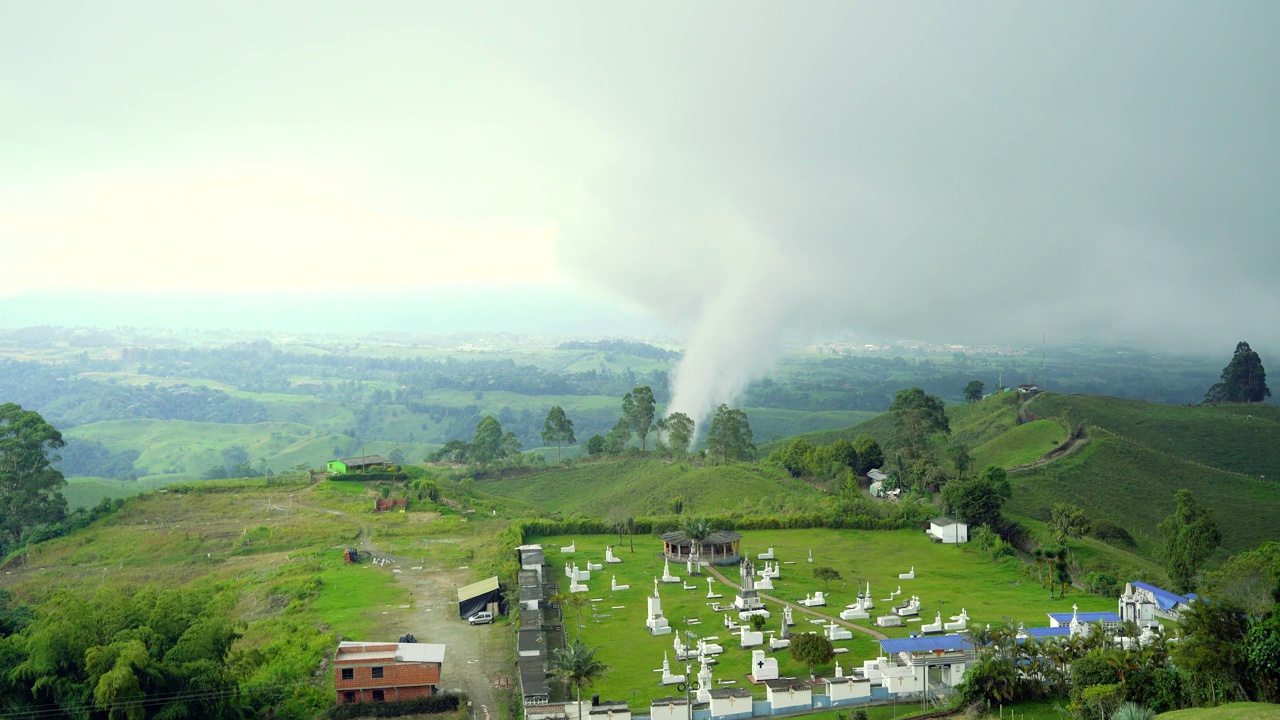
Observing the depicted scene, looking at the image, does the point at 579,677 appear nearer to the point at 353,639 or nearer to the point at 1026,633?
the point at 353,639

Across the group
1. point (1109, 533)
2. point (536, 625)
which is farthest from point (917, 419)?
point (536, 625)

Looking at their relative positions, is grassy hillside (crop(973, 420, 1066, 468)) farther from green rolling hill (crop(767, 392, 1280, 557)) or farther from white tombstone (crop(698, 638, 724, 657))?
white tombstone (crop(698, 638, 724, 657))

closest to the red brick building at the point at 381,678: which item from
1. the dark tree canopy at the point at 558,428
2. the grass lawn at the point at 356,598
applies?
the grass lawn at the point at 356,598

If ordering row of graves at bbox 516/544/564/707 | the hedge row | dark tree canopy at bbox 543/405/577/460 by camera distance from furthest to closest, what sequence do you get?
dark tree canopy at bbox 543/405/577/460 → the hedge row → row of graves at bbox 516/544/564/707

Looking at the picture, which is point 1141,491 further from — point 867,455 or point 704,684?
point 704,684

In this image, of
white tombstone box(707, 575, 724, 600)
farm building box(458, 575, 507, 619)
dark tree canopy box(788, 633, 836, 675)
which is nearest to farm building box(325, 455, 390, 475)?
farm building box(458, 575, 507, 619)

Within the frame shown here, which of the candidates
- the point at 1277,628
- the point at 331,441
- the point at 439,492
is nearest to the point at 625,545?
the point at 439,492
